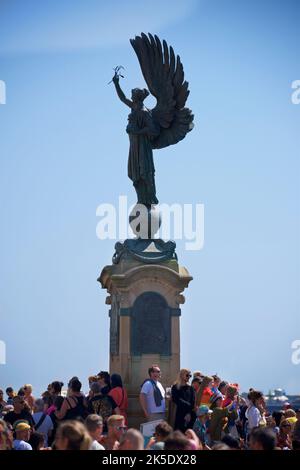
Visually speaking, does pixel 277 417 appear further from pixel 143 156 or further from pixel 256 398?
pixel 143 156

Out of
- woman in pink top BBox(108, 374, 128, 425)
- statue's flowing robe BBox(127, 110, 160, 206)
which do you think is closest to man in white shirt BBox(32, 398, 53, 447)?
woman in pink top BBox(108, 374, 128, 425)

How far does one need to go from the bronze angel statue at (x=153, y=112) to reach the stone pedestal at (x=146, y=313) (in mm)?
1886

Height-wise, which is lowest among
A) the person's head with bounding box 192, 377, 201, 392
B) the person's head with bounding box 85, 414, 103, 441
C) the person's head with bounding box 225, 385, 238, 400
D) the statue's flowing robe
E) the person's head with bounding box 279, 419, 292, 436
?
the person's head with bounding box 279, 419, 292, 436

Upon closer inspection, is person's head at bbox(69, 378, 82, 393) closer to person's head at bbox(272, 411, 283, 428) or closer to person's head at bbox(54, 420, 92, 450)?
person's head at bbox(272, 411, 283, 428)

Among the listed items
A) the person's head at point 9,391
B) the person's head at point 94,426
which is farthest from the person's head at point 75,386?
the person's head at point 94,426

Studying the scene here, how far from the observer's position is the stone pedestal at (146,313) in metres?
17.6

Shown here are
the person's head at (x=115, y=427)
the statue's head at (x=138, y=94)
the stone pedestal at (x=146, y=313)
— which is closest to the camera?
the person's head at (x=115, y=427)

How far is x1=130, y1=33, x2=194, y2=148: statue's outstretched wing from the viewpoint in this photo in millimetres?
19391

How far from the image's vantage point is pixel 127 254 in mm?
18016

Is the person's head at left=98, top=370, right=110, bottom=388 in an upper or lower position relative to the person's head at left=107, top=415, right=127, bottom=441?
upper

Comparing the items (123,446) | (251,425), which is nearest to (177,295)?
(251,425)

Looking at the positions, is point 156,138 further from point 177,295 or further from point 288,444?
point 288,444

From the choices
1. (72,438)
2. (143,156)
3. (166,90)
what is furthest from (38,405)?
(166,90)

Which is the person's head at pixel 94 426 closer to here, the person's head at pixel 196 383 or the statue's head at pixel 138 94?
the person's head at pixel 196 383
